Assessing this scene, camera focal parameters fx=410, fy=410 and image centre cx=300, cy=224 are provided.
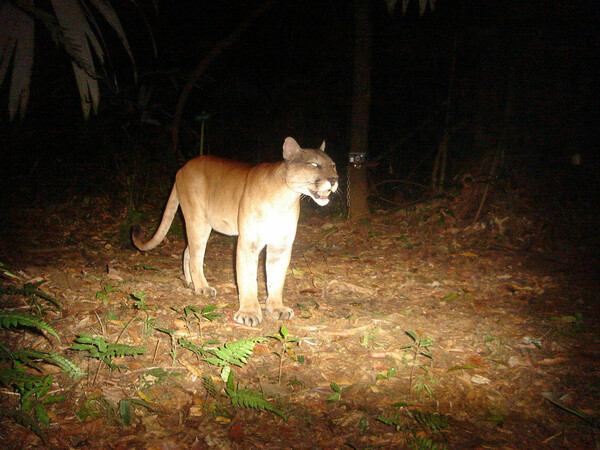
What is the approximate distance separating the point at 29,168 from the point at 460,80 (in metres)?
7.88

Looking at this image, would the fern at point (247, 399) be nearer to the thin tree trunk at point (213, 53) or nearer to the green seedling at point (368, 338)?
the green seedling at point (368, 338)

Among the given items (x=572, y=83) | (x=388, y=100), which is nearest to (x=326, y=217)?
(x=572, y=83)

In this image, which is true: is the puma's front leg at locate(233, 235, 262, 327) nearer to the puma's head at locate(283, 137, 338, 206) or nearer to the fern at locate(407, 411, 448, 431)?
the puma's head at locate(283, 137, 338, 206)

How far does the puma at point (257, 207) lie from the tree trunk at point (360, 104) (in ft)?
10.4

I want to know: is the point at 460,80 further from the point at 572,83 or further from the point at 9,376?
the point at 9,376

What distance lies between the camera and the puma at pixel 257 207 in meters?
3.61

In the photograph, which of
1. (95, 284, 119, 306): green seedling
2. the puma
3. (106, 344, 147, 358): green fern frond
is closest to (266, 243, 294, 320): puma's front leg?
the puma

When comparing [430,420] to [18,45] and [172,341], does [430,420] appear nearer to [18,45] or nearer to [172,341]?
[172,341]

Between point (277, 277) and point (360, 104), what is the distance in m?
4.08

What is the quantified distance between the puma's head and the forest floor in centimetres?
118

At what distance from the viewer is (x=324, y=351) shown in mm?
3227

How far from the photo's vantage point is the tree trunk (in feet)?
21.8

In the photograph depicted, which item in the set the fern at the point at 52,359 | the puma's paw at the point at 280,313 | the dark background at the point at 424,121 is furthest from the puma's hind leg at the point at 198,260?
the dark background at the point at 424,121

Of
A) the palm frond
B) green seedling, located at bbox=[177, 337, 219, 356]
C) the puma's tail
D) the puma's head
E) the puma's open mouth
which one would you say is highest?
the palm frond
